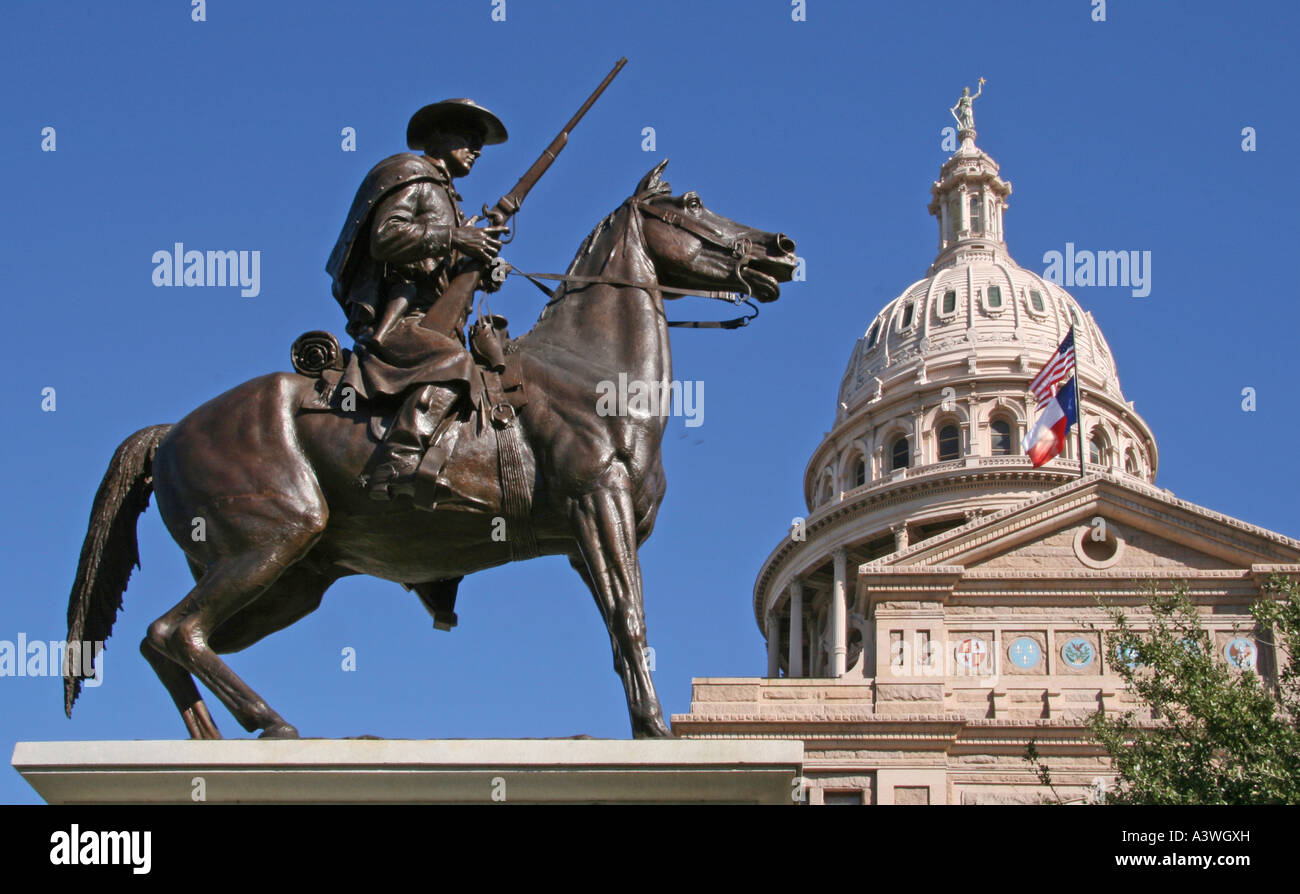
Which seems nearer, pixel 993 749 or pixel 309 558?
pixel 309 558

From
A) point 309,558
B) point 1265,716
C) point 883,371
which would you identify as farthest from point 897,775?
point 883,371

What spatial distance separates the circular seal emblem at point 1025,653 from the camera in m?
52.6

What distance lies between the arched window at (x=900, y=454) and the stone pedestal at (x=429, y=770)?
253ft

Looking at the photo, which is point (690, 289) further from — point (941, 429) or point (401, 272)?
point (941, 429)

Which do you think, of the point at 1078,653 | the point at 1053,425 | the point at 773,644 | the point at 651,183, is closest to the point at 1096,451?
the point at 1053,425

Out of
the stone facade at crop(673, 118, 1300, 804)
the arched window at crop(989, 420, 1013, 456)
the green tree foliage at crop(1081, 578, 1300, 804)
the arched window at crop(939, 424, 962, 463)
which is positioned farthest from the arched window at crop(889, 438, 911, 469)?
the green tree foliage at crop(1081, 578, 1300, 804)

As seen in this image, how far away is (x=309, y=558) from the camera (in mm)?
10852

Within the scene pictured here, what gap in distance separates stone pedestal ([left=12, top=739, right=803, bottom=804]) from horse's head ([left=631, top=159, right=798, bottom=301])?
10.3ft

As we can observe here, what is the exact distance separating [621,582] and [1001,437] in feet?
251

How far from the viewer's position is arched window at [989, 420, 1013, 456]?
84.3 metres

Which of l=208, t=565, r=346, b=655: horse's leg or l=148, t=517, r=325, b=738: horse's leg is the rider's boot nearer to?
l=148, t=517, r=325, b=738: horse's leg

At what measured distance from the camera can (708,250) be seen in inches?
453
